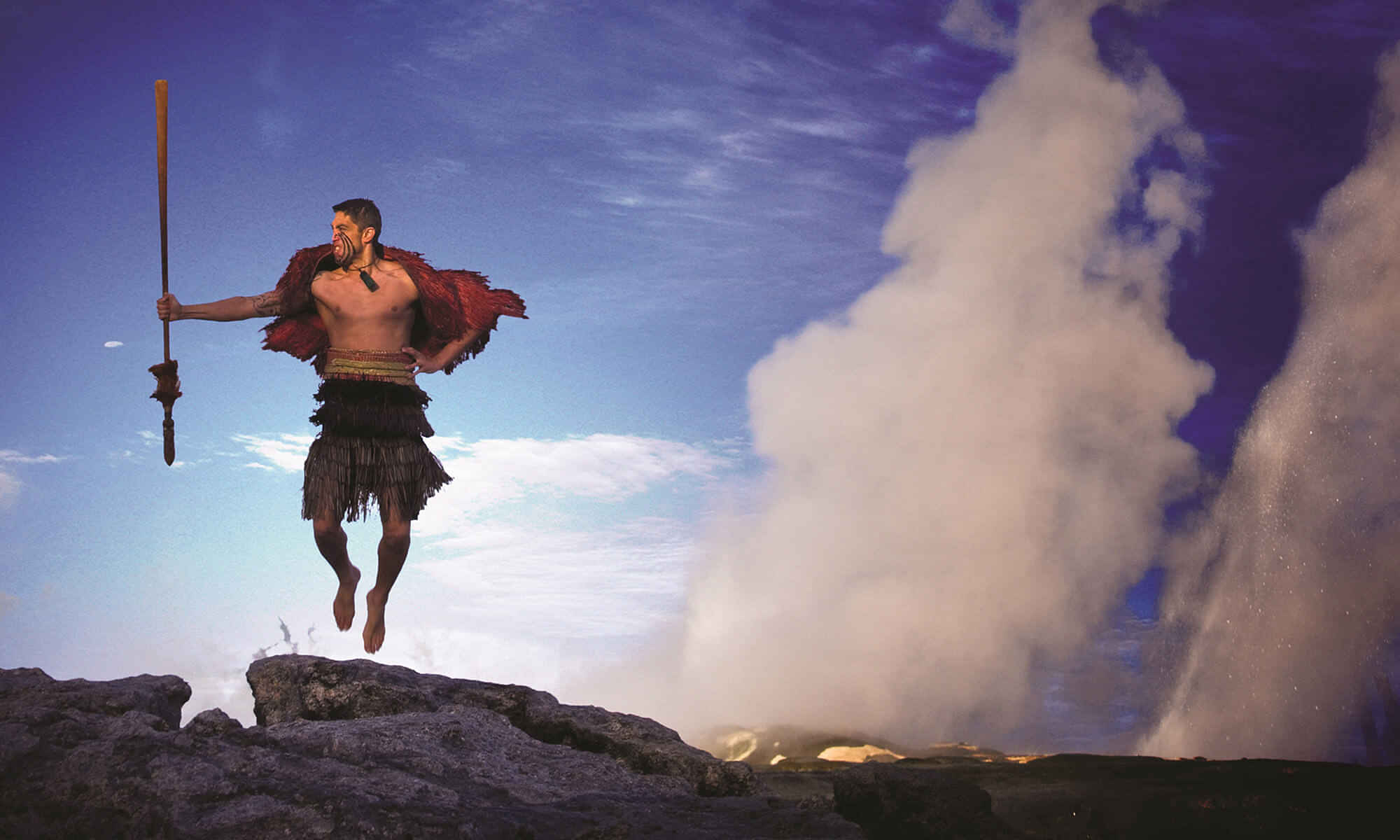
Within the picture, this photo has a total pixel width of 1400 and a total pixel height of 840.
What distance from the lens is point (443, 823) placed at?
4543mm

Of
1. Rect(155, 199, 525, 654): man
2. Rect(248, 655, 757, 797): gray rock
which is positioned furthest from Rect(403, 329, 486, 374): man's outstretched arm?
Rect(248, 655, 757, 797): gray rock

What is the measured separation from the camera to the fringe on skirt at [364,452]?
8.74m

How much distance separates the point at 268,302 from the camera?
9016mm

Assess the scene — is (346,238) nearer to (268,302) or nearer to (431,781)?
(268,302)

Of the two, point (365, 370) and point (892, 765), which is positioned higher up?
point (365, 370)

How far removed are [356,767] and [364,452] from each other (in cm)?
416

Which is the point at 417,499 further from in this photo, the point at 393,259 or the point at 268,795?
the point at 268,795

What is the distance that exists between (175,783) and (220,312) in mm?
5314

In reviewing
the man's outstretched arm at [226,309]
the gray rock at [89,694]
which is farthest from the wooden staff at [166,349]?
the gray rock at [89,694]

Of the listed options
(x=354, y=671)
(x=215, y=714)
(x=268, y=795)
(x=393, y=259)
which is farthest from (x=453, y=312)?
(x=268, y=795)

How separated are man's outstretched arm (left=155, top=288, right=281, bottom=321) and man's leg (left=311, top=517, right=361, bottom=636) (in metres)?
1.78

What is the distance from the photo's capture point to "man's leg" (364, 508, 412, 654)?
891 cm

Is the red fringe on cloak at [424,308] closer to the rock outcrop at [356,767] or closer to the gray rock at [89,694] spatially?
the rock outcrop at [356,767]

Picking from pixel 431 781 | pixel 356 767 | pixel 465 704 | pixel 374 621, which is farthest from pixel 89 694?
pixel 374 621
